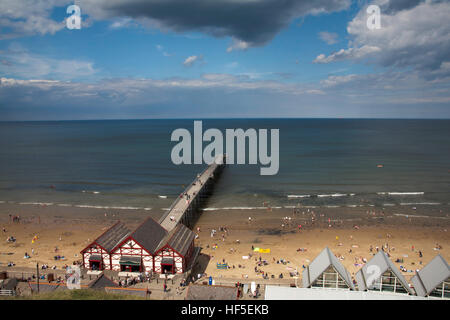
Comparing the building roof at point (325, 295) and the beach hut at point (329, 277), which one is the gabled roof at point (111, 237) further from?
the beach hut at point (329, 277)

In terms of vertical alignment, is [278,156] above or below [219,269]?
above

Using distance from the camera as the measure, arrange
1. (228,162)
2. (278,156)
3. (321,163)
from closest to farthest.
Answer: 1. (321,163)
2. (228,162)
3. (278,156)

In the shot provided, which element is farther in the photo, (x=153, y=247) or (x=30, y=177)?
(x=30, y=177)
